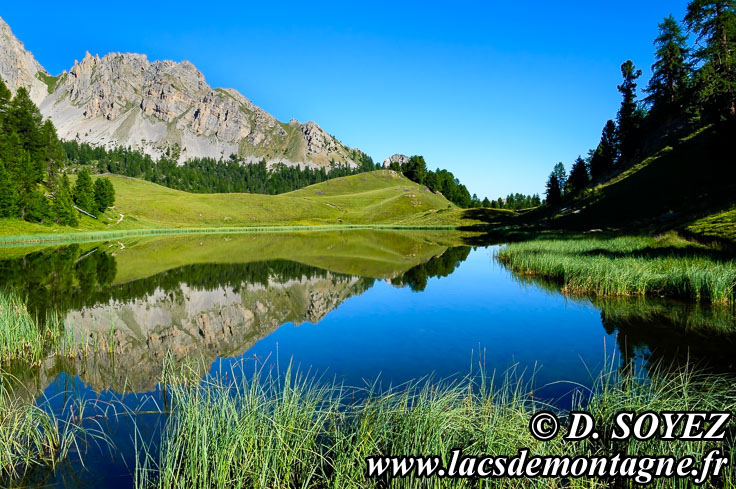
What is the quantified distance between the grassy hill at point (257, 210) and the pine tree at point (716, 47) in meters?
70.9

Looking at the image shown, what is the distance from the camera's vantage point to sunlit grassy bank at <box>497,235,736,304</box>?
18.1m

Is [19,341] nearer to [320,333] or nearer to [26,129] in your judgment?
[320,333]

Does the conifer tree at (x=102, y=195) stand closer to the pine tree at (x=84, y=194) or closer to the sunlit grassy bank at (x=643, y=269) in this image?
the pine tree at (x=84, y=194)

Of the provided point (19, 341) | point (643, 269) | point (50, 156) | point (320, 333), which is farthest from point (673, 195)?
point (50, 156)

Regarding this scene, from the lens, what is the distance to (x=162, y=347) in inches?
539

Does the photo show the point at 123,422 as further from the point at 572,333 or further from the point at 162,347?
the point at 572,333

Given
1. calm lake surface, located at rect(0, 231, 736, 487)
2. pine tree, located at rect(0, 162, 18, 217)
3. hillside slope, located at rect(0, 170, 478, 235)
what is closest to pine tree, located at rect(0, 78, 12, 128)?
pine tree, located at rect(0, 162, 18, 217)

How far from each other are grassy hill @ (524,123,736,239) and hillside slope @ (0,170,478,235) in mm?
51233

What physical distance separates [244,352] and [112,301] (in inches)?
487

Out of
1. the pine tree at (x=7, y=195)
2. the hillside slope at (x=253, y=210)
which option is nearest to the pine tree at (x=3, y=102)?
the pine tree at (x=7, y=195)

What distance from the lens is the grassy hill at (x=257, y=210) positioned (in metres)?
99.4

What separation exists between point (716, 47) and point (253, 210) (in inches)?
4462

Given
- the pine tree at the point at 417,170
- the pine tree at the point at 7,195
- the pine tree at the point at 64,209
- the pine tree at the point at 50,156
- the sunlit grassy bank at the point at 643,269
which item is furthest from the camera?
the pine tree at the point at 417,170

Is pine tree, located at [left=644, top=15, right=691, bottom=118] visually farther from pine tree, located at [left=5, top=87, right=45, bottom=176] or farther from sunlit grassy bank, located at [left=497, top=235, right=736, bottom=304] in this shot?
pine tree, located at [left=5, top=87, right=45, bottom=176]
